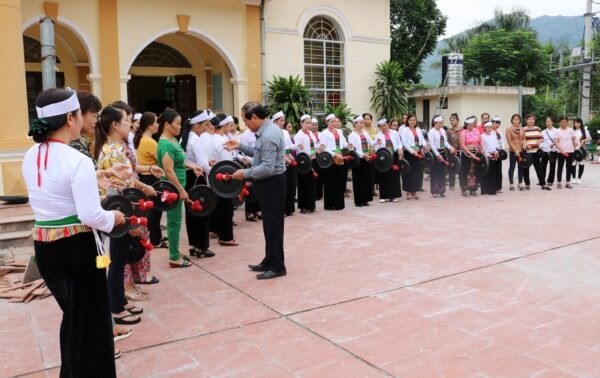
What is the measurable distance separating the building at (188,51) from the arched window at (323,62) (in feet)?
0.09

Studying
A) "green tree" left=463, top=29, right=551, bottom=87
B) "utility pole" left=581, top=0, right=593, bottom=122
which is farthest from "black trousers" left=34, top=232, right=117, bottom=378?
"utility pole" left=581, top=0, right=593, bottom=122

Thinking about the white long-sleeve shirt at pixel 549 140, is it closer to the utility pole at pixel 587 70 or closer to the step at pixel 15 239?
the step at pixel 15 239

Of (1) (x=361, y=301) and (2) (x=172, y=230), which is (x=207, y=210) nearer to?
(2) (x=172, y=230)

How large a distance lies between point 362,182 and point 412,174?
134 cm

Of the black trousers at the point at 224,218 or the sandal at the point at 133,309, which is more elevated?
the black trousers at the point at 224,218

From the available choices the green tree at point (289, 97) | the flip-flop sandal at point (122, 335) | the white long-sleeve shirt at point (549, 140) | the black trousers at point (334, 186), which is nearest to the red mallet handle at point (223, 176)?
the flip-flop sandal at point (122, 335)

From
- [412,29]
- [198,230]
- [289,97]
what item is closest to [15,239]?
[198,230]

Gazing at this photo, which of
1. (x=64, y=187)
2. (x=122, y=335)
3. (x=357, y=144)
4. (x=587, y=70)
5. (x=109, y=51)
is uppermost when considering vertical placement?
(x=587, y=70)

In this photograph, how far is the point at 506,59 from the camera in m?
26.6

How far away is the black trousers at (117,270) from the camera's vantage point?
4.35m

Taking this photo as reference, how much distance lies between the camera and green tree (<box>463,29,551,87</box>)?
26625 millimetres

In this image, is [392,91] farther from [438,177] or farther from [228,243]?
[228,243]

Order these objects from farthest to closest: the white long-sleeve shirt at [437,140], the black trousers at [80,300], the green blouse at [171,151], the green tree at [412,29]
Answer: the green tree at [412,29] → the white long-sleeve shirt at [437,140] → the green blouse at [171,151] → the black trousers at [80,300]

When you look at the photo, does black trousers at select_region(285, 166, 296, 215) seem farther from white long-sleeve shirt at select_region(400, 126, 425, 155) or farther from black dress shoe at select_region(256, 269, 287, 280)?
black dress shoe at select_region(256, 269, 287, 280)
